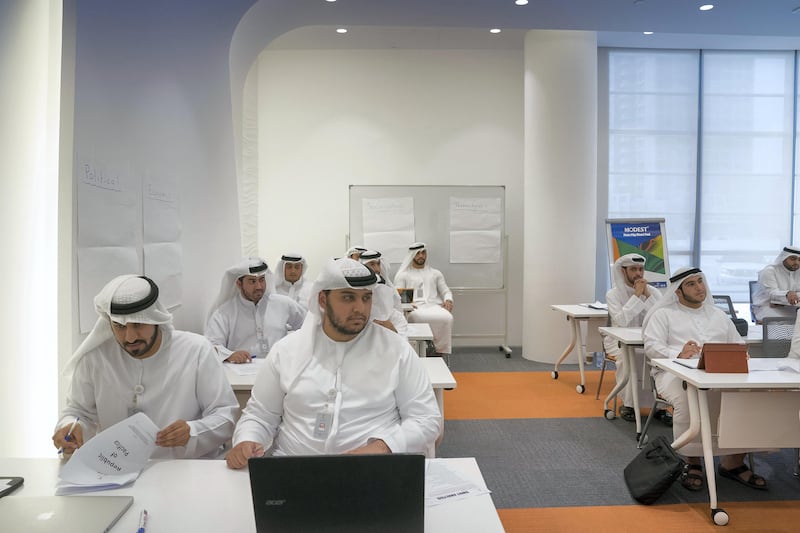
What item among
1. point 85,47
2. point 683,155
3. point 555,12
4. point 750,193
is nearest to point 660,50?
point 683,155

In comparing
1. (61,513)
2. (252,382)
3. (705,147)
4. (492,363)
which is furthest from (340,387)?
(705,147)

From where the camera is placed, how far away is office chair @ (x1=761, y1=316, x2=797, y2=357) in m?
4.64

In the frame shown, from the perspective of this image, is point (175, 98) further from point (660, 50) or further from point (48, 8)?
point (660, 50)

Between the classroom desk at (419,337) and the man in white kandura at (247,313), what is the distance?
45.0 inches

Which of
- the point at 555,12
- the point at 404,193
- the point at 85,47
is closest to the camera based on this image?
the point at 85,47

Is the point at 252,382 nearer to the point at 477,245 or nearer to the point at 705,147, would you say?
the point at 477,245

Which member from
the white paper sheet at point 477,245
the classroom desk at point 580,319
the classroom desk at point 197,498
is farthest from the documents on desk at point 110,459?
the white paper sheet at point 477,245

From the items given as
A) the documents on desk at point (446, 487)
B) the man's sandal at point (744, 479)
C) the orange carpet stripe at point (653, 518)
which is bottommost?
the orange carpet stripe at point (653, 518)

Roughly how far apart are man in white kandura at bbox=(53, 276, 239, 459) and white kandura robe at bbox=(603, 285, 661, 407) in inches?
153

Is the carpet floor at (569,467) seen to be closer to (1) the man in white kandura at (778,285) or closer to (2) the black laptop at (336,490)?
(2) the black laptop at (336,490)

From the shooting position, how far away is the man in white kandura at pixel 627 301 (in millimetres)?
5391

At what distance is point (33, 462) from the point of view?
2023 mm

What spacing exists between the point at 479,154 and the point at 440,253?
5.46 ft

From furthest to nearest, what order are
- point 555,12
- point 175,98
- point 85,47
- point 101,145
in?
point 555,12 → point 175,98 → point 101,145 → point 85,47
